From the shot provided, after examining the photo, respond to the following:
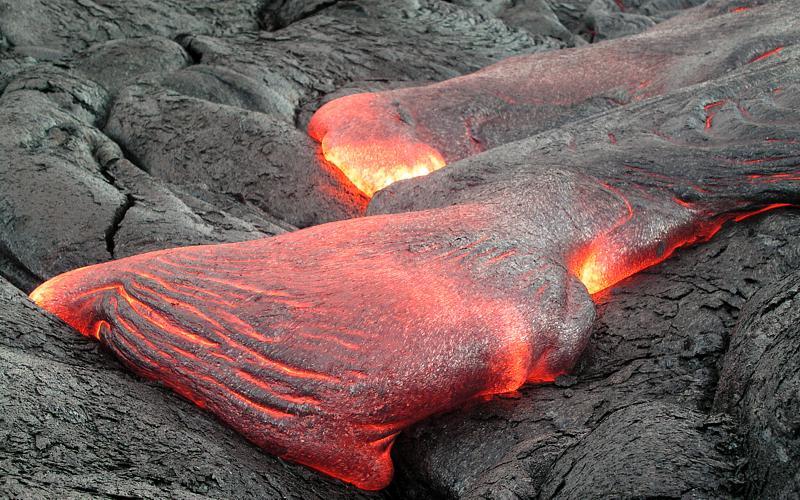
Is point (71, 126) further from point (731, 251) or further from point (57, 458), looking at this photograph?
point (731, 251)

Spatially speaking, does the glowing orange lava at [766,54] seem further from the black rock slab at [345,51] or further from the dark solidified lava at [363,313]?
the black rock slab at [345,51]

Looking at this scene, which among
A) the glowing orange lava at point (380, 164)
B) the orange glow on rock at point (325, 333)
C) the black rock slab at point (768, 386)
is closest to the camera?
the black rock slab at point (768, 386)

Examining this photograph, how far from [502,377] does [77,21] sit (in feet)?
13.3

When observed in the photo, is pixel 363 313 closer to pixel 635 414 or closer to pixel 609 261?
pixel 635 414

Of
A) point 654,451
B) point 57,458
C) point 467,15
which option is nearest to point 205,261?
point 57,458

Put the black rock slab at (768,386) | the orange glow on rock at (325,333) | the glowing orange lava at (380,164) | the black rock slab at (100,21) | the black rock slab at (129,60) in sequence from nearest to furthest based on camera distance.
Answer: the black rock slab at (768,386) < the orange glow on rock at (325,333) < the glowing orange lava at (380,164) < the black rock slab at (129,60) < the black rock slab at (100,21)

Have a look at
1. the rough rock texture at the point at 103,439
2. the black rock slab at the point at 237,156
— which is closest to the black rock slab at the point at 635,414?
the rough rock texture at the point at 103,439

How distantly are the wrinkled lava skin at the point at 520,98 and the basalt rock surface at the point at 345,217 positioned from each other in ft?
0.19

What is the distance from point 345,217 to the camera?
362 cm

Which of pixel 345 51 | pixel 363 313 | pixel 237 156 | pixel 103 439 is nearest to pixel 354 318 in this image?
pixel 363 313

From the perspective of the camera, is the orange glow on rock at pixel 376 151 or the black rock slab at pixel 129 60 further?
the black rock slab at pixel 129 60

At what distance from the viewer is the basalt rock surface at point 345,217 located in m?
1.70

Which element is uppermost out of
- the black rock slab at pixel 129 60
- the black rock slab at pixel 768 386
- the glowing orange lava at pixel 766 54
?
the black rock slab at pixel 768 386

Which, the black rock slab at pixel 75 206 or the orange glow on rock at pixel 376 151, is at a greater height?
the black rock slab at pixel 75 206
